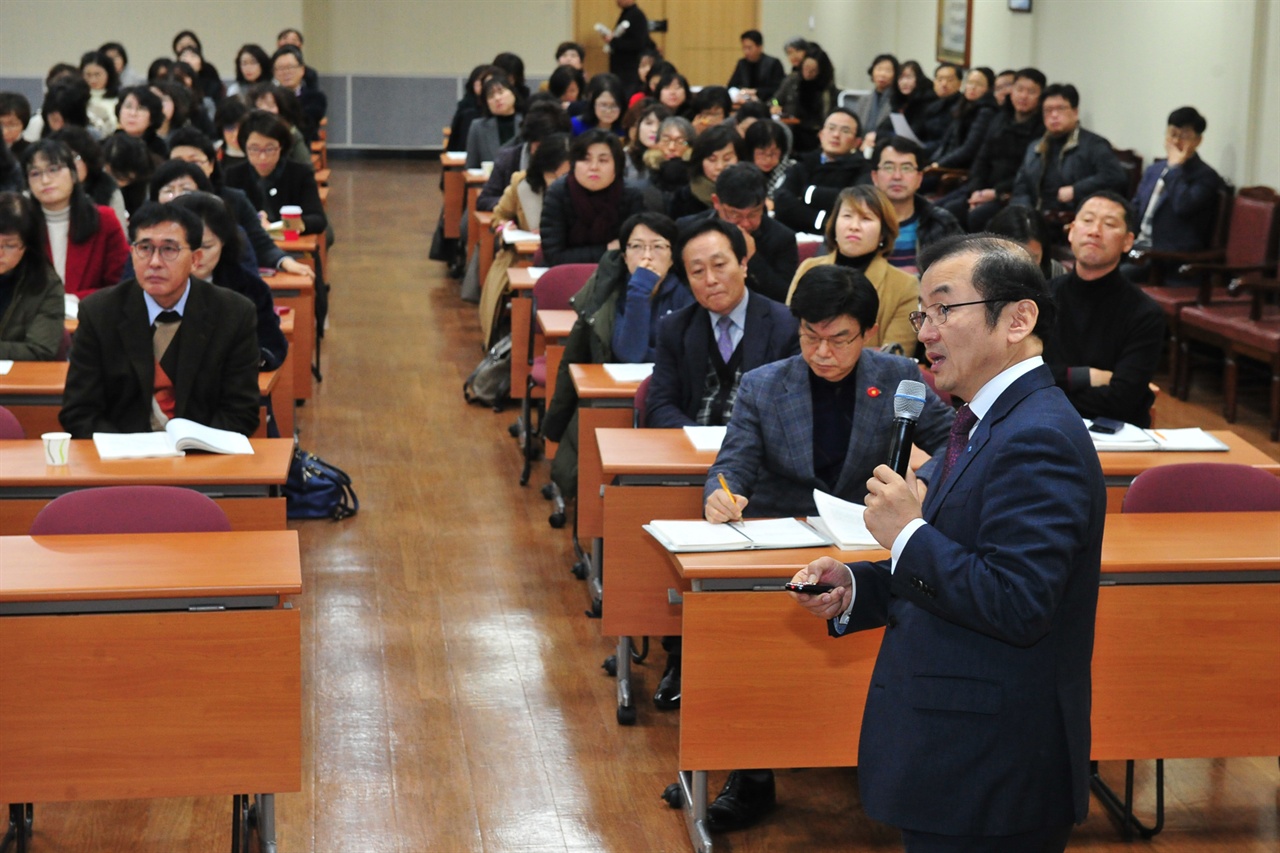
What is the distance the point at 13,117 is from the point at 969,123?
689cm

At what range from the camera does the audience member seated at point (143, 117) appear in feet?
27.3

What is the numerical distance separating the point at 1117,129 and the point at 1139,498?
6.81 meters

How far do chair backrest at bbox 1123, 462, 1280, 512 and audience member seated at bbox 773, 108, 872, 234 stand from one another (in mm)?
4128

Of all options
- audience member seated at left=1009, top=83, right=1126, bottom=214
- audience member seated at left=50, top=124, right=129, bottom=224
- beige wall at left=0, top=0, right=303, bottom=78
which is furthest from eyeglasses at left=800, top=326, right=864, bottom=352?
beige wall at left=0, top=0, right=303, bottom=78

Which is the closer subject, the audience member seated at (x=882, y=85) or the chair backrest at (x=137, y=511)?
the chair backrest at (x=137, y=511)

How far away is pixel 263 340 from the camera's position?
17.1 ft

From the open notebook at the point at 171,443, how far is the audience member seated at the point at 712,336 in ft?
4.04

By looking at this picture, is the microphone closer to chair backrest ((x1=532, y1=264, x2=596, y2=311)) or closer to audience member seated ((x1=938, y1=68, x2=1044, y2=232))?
chair backrest ((x1=532, y1=264, x2=596, y2=311))

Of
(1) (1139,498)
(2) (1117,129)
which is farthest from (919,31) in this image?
(1) (1139,498)

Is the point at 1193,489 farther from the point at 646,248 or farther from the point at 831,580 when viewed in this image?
the point at 646,248

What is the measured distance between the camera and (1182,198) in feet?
26.0

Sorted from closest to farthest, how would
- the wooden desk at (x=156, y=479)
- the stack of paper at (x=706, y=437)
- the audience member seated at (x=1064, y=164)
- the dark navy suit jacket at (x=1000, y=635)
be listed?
the dark navy suit jacket at (x=1000, y=635) → the wooden desk at (x=156, y=479) → the stack of paper at (x=706, y=437) → the audience member seated at (x=1064, y=164)

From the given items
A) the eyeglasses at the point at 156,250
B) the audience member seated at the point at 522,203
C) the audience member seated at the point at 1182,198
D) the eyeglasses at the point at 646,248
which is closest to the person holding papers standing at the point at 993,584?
the eyeglasses at the point at 156,250

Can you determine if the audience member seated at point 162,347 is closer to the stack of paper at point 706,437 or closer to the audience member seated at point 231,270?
the audience member seated at point 231,270
